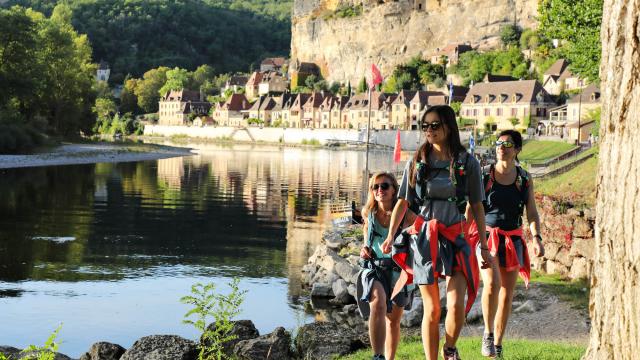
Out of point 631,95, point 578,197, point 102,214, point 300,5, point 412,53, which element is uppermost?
point 300,5

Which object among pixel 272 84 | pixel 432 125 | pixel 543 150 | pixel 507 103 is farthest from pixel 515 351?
pixel 272 84

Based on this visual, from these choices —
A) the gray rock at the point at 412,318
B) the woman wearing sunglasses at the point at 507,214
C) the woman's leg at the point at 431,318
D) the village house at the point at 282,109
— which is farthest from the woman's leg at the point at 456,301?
the village house at the point at 282,109

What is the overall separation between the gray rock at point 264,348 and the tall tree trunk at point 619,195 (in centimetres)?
622

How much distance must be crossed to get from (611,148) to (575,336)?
6046mm

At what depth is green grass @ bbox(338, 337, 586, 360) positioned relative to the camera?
7367 mm

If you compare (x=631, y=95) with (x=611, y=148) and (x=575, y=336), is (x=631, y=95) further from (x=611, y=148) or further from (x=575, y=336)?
(x=575, y=336)

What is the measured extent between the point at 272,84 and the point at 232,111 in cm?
1270

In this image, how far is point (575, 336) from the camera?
986 centimetres

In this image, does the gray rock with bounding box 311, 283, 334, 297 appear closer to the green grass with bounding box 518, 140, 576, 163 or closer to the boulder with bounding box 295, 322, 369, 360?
the boulder with bounding box 295, 322, 369, 360

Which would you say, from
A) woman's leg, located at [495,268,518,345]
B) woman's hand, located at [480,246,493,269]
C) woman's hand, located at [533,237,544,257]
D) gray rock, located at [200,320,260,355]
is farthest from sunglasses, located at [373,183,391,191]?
gray rock, located at [200,320,260,355]

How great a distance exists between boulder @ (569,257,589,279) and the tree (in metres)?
158

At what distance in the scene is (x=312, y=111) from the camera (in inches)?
5059

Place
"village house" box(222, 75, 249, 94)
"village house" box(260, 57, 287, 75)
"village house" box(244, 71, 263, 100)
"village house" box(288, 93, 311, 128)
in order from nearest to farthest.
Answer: "village house" box(288, 93, 311, 128) → "village house" box(244, 71, 263, 100) → "village house" box(222, 75, 249, 94) → "village house" box(260, 57, 287, 75)

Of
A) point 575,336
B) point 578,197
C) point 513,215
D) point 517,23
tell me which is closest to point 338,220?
point 578,197
